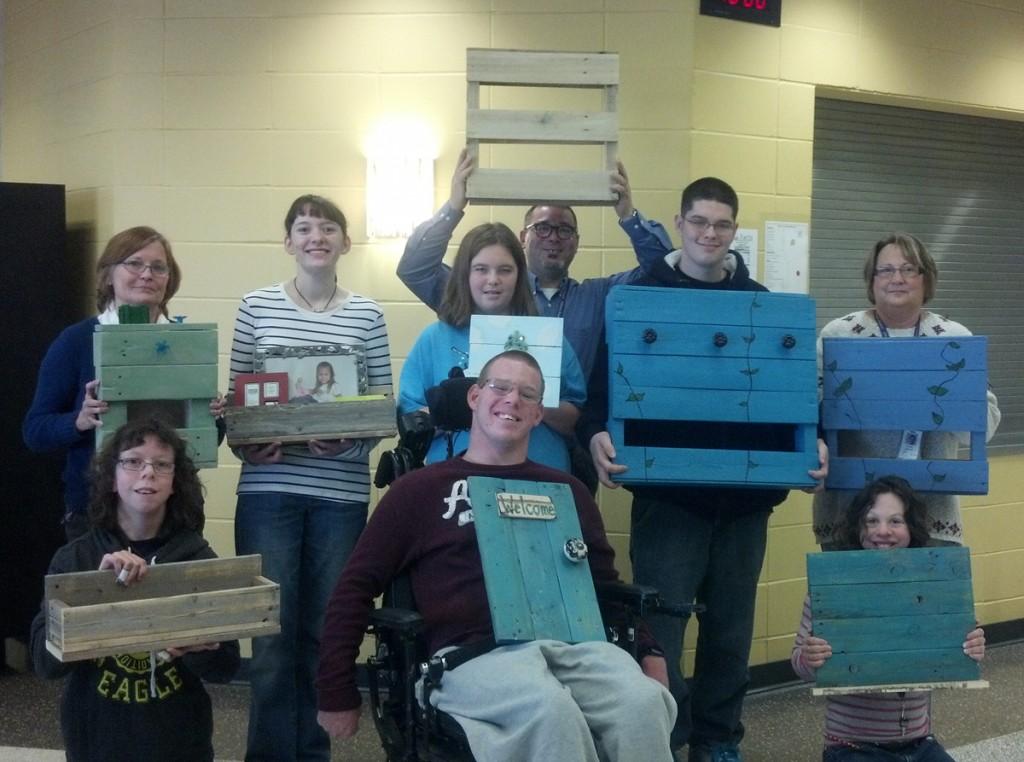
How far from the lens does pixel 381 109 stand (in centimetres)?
402

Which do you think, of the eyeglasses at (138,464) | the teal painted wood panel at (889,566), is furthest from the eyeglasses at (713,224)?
the eyeglasses at (138,464)

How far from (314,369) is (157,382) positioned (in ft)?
1.30

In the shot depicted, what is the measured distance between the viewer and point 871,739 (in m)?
2.81

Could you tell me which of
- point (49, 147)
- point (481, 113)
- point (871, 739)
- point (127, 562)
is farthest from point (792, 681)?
point (49, 147)

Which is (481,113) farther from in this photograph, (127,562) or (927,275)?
(127,562)

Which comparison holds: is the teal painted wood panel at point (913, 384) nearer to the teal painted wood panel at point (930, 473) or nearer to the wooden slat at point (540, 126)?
the teal painted wood panel at point (930, 473)

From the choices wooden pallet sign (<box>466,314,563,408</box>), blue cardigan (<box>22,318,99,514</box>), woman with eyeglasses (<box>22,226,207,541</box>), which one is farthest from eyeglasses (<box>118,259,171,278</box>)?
wooden pallet sign (<box>466,314,563,408</box>)

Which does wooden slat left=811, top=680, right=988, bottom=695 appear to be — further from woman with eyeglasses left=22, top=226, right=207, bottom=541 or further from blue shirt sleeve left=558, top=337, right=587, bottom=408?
woman with eyeglasses left=22, top=226, right=207, bottom=541

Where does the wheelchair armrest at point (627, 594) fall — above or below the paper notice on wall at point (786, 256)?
below

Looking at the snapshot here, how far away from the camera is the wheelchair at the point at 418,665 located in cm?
230

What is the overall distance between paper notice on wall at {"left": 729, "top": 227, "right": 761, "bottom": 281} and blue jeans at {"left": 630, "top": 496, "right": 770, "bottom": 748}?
3.95ft

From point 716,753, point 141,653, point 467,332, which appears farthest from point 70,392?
point 716,753

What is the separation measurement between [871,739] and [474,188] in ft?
5.48

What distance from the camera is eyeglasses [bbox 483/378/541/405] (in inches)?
99.1
